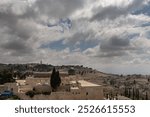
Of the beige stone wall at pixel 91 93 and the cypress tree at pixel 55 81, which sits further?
the cypress tree at pixel 55 81

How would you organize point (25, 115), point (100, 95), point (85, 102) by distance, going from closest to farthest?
point (25, 115), point (85, 102), point (100, 95)

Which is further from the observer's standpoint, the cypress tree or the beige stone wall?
the cypress tree

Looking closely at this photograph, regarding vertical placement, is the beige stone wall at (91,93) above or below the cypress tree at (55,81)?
below

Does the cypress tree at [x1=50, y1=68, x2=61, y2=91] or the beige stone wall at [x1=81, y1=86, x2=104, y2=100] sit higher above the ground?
the cypress tree at [x1=50, y1=68, x2=61, y2=91]

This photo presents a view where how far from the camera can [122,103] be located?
3.75m

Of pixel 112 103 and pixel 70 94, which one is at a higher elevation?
pixel 112 103

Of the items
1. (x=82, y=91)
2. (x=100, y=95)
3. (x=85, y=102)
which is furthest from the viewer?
(x=100, y=95)

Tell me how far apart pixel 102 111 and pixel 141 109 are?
45cm

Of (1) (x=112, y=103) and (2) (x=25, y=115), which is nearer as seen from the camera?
(2) (x=25, y=115)

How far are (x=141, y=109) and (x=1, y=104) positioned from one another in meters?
1.66

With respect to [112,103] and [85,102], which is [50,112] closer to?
[85,102]

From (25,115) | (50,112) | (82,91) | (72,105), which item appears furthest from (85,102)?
(82,91)

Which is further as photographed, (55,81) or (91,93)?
(55,81)

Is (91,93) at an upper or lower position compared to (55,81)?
lower
